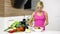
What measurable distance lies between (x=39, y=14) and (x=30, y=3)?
3.96ft

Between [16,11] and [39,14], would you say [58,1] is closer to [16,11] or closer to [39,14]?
[39,14]

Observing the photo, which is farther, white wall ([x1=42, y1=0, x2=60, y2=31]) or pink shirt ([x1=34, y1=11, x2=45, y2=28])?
white wall ([x1=42, y1=0, x2=60, y2=31])

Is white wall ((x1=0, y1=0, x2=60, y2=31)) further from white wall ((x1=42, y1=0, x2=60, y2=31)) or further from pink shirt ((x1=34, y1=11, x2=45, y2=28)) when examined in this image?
pink shirt ((x1=34, y1=11, x2=45, y2=28))

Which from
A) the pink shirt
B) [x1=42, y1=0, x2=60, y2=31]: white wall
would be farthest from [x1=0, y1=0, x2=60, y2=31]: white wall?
the pink shirt

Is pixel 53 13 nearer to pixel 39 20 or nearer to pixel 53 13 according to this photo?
pixel 53 13

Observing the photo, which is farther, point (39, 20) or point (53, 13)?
point (53, 13)

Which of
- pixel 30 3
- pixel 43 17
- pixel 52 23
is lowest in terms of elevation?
pixel 52 23

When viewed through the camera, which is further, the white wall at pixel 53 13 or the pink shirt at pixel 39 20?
the white wall at pixel 53 13

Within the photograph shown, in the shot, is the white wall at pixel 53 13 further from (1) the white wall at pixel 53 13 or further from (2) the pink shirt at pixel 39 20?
(2) the pink shirt at pixel 39 20

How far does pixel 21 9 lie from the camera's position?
9.87ft

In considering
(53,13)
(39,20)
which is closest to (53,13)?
(53,13)

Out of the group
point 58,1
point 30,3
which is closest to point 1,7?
point 30,3

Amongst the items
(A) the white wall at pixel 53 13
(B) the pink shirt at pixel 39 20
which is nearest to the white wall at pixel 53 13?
(A) the white wall at pixel 53 13

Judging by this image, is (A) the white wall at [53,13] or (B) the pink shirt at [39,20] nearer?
(B) the pink shirt at [39,20]
